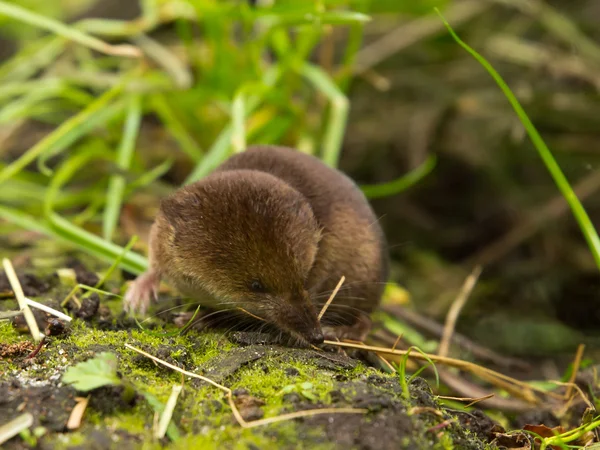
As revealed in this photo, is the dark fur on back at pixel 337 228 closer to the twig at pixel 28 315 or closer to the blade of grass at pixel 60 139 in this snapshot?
the twig at pixel 28 315

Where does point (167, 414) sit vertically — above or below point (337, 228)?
below

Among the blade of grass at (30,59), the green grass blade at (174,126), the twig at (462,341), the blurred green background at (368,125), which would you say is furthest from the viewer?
the blade of grass at (30,59)

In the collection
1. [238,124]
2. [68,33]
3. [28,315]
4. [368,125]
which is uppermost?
[68,33]

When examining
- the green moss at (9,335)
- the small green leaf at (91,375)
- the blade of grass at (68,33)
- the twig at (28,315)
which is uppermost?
the blade of grass at (68,33)

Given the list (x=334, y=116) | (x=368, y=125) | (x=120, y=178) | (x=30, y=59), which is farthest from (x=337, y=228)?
(x=30, y=59)

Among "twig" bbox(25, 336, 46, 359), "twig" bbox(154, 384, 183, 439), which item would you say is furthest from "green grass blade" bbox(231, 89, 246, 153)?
"twig" bbox(154, 384, 183, 439)

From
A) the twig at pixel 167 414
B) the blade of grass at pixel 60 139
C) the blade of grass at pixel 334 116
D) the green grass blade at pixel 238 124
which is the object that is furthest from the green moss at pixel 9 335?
the blade of grass at pixel 334 116

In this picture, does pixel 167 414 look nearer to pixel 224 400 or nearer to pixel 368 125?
pixel 224 400
